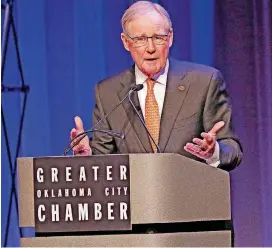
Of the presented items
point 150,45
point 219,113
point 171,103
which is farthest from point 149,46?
point 219,113

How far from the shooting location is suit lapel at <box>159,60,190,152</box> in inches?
128

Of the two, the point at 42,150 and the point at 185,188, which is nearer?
the point at 185,188

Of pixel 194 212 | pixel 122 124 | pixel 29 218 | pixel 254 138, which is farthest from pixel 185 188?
pixel 254 138

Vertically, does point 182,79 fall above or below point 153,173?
above

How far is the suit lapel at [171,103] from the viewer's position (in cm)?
326

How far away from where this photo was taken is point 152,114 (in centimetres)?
331

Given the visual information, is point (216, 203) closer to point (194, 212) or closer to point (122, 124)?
point (194, 212)

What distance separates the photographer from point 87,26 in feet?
13.9

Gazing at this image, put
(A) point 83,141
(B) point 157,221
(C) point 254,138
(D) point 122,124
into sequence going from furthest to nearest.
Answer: (C) point 254,138
(D) point 122,124
(A) point 83,141
(B) point 157,221

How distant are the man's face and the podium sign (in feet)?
2.70

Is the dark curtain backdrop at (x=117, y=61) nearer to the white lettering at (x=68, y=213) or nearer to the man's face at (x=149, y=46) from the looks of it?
the man's face at (x=149, y=46)

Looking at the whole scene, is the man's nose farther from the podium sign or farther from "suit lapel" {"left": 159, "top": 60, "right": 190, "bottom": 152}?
the podium sign

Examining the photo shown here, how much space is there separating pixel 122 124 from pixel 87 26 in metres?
1.07

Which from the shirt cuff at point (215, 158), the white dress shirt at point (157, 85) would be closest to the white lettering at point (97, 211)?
the shirt cuff at point (215, 158)
